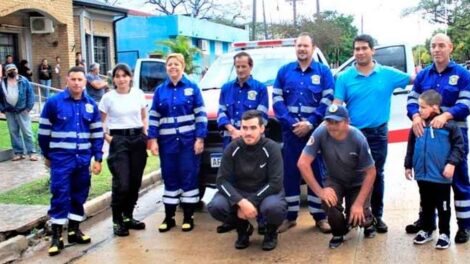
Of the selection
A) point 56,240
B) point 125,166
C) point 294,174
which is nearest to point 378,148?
point 294,174

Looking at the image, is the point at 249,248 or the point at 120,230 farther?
the point at 120,230

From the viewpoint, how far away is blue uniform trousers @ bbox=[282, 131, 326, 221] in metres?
5.81

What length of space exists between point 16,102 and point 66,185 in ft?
16.7

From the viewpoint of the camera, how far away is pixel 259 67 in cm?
771

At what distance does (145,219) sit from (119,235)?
2.49ft

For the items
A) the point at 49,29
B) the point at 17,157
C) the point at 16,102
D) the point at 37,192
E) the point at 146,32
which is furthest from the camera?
the point at 146,32

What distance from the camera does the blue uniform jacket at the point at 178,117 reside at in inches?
236

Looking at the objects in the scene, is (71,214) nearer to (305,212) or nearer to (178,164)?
(178,164)

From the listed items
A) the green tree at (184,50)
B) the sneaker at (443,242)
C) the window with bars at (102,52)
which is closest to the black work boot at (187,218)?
the sneaker at (443,242)

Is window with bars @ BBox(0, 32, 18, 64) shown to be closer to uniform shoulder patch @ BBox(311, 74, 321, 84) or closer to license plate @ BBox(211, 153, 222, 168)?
license plate @ BBox(211, 153, 222, 168)

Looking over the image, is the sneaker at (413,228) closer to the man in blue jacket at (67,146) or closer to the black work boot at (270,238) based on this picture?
the black work boot at (270,238)

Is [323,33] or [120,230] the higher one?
[323,33]

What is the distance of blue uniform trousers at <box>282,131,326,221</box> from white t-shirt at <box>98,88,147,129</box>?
1534 mm

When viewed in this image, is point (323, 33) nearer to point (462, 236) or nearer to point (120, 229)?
point (120, 229)
